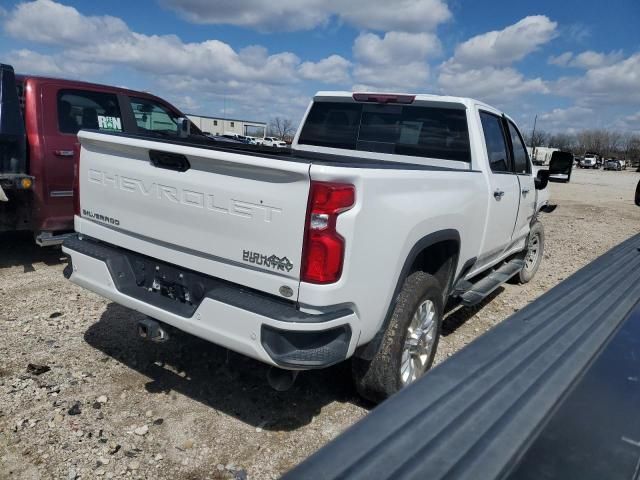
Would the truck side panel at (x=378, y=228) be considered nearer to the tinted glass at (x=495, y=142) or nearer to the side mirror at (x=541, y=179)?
the tinted glass at (x=495, y=142)

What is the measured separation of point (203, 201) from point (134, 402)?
4.55 ft

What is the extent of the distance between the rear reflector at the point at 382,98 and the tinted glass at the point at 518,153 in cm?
138

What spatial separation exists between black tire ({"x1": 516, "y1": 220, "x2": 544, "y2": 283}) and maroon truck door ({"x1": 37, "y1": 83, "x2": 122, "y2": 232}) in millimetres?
5417

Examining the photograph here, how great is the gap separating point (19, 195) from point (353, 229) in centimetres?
444

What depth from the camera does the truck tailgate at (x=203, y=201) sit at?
2.40 metres

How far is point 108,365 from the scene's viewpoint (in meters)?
3.54

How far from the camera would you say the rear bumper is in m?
2.41

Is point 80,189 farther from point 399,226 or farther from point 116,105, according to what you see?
point 116,105

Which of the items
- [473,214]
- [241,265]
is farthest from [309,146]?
[241,265]

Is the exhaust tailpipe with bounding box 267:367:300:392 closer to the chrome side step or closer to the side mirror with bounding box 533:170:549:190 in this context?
the chrome side step

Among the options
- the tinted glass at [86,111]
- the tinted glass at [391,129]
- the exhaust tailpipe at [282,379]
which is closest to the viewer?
the exhaust tailpipe at [282,379]

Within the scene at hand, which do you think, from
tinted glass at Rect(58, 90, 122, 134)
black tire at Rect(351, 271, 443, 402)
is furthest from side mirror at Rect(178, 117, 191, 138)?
black tire at Rect(351, 271, 443, 402)

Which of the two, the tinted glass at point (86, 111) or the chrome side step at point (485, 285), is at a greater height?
the tinted glass at point (86, 111)

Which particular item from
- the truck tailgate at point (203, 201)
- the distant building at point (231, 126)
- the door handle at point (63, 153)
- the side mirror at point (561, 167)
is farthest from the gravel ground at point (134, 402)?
the distant building at point (231, 126)
